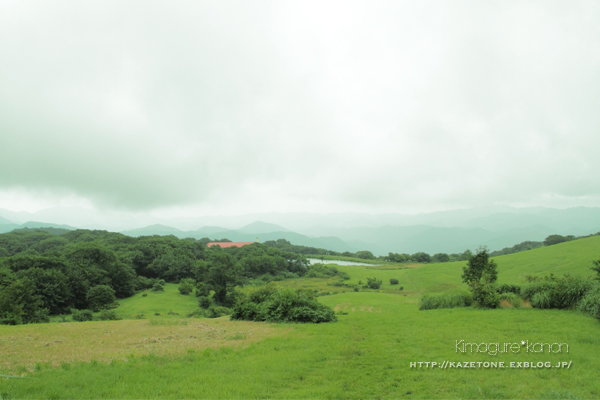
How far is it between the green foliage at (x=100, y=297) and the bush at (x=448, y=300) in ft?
161

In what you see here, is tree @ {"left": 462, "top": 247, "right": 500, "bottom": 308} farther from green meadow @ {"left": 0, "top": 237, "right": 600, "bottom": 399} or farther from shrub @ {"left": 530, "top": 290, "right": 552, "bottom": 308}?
green meadow @ {"left": 0, "top": 237, "right": 600, "bottom": 399}

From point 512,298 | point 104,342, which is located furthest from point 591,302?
point 104,342

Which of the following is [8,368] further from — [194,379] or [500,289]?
[500,289]

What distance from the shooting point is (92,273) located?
170ft

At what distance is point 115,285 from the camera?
57344 mm

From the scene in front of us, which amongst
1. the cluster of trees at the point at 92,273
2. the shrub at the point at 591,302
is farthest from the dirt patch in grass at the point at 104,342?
the cluster of trees at the point at 92,273

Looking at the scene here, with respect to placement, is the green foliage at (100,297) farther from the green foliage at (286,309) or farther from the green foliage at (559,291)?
the green foliage at (559,291)

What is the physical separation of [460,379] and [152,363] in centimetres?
1031

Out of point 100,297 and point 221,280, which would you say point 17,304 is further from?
point 221,280

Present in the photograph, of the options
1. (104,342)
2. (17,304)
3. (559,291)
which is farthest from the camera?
(17,304)

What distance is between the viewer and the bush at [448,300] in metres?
22.5

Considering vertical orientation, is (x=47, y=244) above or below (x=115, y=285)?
above

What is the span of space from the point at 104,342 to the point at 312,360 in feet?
36.1

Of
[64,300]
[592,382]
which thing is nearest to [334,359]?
[592,382]
